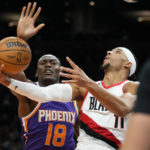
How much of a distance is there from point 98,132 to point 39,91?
787mm

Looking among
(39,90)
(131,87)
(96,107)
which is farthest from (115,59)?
(39,90)

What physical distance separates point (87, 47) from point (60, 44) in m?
1.12

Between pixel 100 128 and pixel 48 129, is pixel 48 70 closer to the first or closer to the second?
pixel 48 129

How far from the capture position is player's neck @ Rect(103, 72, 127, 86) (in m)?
4.04

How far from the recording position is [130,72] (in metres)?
4.39

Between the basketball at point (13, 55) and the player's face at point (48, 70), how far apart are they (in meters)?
1.66

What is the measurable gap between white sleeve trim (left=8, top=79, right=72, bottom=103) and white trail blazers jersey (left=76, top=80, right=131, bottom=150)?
0.32 meters

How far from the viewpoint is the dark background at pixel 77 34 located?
1205 centimetres

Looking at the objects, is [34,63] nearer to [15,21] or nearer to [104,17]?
[15,21]

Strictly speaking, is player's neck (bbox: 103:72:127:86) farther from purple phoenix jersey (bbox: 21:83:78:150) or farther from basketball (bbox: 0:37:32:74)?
purple phoenix jersey (bbox: 21:83:78:150)

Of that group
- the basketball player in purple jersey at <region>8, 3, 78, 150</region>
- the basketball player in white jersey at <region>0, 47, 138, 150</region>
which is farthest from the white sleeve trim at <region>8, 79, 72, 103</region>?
the basketball player in purple jersey at <region>8, 3, 78, 150</region>

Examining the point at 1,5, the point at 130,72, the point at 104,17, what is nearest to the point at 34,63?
the point at 1,5

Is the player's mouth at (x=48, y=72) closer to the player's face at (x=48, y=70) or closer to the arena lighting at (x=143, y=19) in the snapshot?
the player's face at (x=48, y=70)

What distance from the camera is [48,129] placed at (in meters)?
4.91
